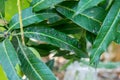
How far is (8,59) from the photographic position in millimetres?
784

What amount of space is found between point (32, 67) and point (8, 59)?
55 millimetres

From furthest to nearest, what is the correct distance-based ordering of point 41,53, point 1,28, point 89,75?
point 89,75, point 41,53, point 1,28

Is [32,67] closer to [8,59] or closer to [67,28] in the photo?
[8,59]

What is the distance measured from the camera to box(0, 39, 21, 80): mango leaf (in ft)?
2.50

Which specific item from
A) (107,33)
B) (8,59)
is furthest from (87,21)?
(8,59)

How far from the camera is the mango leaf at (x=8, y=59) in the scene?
0.76 metres

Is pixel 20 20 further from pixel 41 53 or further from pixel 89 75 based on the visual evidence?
pixel 89 75

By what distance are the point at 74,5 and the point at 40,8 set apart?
0.29ft

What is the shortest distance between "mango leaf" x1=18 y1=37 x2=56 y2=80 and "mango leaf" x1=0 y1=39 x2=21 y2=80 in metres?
0.03

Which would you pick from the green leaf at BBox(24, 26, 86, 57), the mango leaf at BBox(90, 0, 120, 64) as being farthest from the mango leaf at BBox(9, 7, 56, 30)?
the mango leaf at BBox(90, 0, 120, 64)

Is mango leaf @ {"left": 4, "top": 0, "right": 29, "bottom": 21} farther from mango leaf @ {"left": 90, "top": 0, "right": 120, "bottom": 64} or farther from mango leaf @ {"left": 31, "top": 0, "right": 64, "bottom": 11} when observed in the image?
mango leaf @ {"left": 90, "top": 0, "right": 120, "bottom": 64}

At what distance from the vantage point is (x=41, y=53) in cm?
106

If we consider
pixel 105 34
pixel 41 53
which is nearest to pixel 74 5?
pixel 105 34

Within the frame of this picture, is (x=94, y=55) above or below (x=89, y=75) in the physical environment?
above
